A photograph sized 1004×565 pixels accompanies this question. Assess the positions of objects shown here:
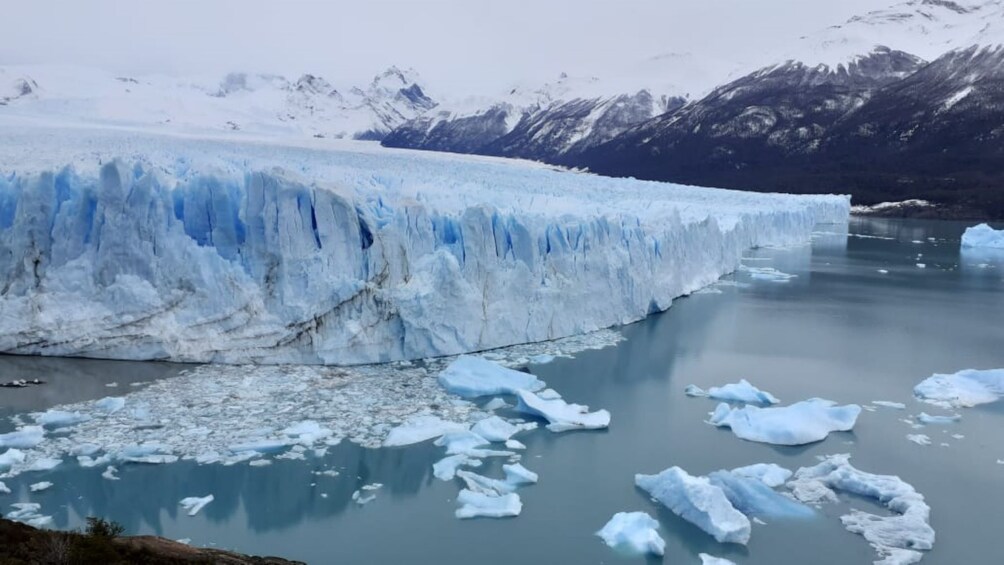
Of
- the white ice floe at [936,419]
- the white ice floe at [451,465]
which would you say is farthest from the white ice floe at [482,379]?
the white ice floe at [936,419]

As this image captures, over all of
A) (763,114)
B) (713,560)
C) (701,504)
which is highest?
(763,114)

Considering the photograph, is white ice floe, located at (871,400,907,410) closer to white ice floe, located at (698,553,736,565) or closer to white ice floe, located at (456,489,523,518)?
white ice floe, located at (698,553,736,565)

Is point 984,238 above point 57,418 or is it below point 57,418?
above

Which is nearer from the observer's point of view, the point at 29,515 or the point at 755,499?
the point at 29,515

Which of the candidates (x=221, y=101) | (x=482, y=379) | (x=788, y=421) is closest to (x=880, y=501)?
(x=788, y=421)

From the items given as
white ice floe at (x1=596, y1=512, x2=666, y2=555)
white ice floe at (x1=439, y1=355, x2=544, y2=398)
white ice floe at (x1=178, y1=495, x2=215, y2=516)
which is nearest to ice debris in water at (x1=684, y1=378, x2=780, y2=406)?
white ice floe at (x1=439, y1=355, x2=544, y2=398)

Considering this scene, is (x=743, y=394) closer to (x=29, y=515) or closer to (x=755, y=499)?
(x=755, y=499)

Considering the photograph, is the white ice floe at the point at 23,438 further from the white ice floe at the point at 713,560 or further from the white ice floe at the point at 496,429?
the white ice floe at the point at 713,560
